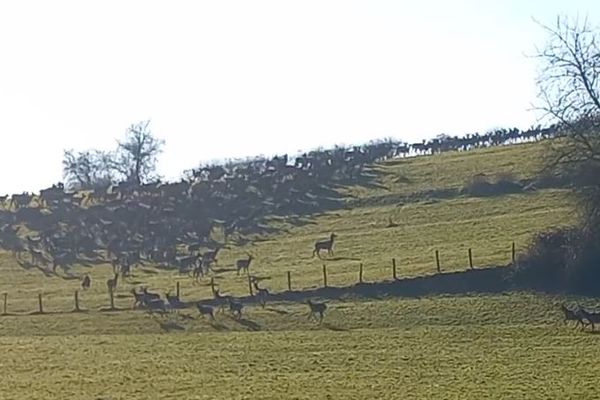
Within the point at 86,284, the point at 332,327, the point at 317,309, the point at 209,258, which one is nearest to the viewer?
the point at 332,327

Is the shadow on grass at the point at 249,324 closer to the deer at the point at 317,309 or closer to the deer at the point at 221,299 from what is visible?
the deer at the point at 317,309

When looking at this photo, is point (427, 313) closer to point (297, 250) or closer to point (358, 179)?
point (297, 250)

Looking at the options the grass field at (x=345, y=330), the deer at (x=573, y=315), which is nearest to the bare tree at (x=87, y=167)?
the grass field at (x=345, y=330)

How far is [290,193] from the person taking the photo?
85500 mm

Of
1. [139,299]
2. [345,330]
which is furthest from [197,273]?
[345,330]

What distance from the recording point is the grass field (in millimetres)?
30078

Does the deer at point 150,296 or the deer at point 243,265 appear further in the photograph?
the deer at point 243,265

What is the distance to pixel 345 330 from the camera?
149 feet

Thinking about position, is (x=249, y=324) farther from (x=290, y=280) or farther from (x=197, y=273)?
(x=197, y=273)

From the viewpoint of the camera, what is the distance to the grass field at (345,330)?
3008 centimetres

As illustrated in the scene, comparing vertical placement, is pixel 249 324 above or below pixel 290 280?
below

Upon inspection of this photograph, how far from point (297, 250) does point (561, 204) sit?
17.2 metres

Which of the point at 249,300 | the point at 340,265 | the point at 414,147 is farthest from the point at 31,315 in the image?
the point at 414,147

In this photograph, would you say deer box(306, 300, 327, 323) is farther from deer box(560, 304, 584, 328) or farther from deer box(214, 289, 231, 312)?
deer box(560, 304, 584, 328)
